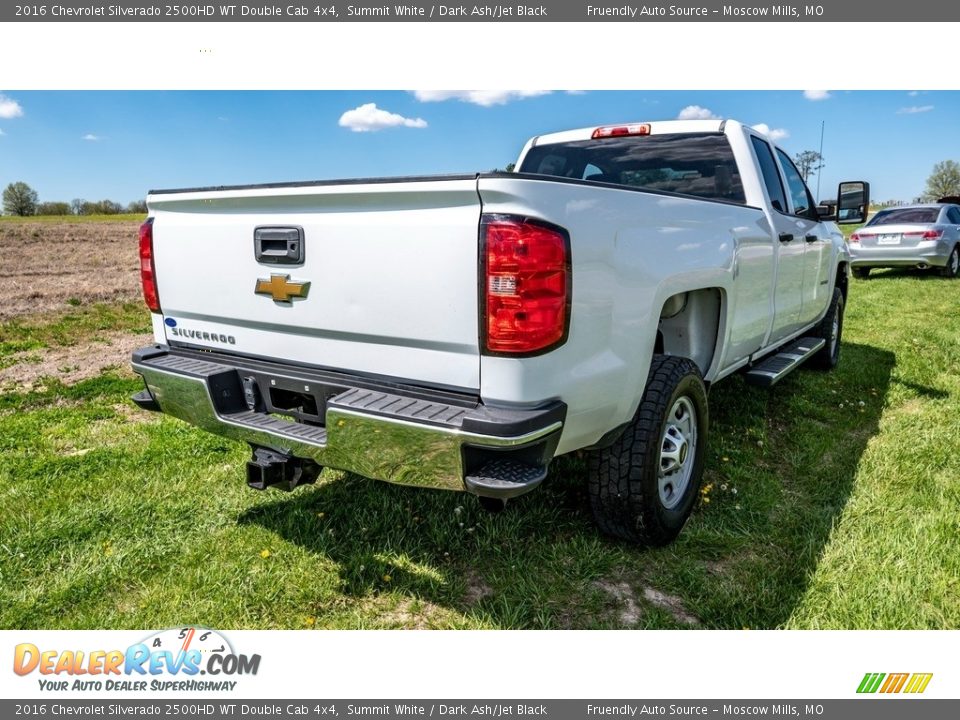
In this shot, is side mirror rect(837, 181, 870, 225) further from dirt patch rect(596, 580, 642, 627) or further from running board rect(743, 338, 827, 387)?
dirt patch rect(596, 580, 642, 627)

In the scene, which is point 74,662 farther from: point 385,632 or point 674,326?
point 674,326

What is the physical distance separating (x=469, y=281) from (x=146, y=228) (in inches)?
76.2

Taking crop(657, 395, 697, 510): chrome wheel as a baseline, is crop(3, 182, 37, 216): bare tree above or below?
above

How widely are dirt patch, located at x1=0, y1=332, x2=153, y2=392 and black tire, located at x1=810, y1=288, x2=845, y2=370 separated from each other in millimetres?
6327

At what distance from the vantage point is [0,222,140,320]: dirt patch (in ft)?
30.9

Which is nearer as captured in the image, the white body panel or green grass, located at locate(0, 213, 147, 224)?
the white body panel

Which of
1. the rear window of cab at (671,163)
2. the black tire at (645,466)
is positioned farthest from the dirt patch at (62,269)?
the black tire at (645,466)

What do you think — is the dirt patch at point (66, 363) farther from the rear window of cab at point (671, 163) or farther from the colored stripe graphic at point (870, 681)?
the colored stripe graphic at point (870, 681)

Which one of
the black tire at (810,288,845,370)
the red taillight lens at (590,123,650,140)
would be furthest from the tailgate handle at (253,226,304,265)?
the black tire at (810,288,845,370)

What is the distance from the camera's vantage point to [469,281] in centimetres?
220

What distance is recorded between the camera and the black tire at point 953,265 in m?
13.6

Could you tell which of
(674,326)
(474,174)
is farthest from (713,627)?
(474,174)

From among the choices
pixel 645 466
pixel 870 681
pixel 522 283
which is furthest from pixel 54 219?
pixel 870 681

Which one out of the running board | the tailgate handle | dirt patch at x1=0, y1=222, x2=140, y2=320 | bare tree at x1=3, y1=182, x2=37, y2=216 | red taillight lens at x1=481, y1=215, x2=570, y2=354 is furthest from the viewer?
bare tree at x1=3, y1=182, x2=37, y2=216
